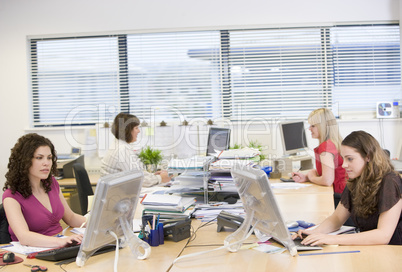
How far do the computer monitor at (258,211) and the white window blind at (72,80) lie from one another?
3.67 metres

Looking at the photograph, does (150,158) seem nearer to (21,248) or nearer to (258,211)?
(21,248)

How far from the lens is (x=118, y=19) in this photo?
16.5 feet

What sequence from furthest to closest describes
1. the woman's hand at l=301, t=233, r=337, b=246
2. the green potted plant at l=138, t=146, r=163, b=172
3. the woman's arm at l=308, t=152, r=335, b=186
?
the green potted plant at l=138, t=146, r=163, b=172
the woman's arm at l=308, t=152, r=335, b=186
the woman's hand at l=301, t=233, r=337, b=246

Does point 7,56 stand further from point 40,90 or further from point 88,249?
point 88,249

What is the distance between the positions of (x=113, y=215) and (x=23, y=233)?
607 mm

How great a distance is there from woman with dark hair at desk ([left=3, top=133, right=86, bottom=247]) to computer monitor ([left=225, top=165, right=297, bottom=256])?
1.02 m

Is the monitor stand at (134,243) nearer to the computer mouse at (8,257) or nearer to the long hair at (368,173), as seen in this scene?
the computer mouse at (8,257)

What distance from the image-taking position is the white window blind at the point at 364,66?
193 inches

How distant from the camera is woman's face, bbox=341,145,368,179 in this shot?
6.51 feet

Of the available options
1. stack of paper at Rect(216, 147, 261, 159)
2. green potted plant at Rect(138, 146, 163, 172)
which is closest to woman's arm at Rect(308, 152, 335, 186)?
stack of paper at Rect(216, 147, 261, 159)

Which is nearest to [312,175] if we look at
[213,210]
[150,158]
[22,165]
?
[213,210]

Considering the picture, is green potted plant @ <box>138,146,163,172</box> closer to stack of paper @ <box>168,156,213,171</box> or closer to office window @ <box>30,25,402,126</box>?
office window @ <box>30,25,402,126</box>

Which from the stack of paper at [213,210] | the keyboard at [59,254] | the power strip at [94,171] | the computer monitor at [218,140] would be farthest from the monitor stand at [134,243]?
the power strip at [94,171]

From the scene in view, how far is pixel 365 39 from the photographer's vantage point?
4910 millimetres
